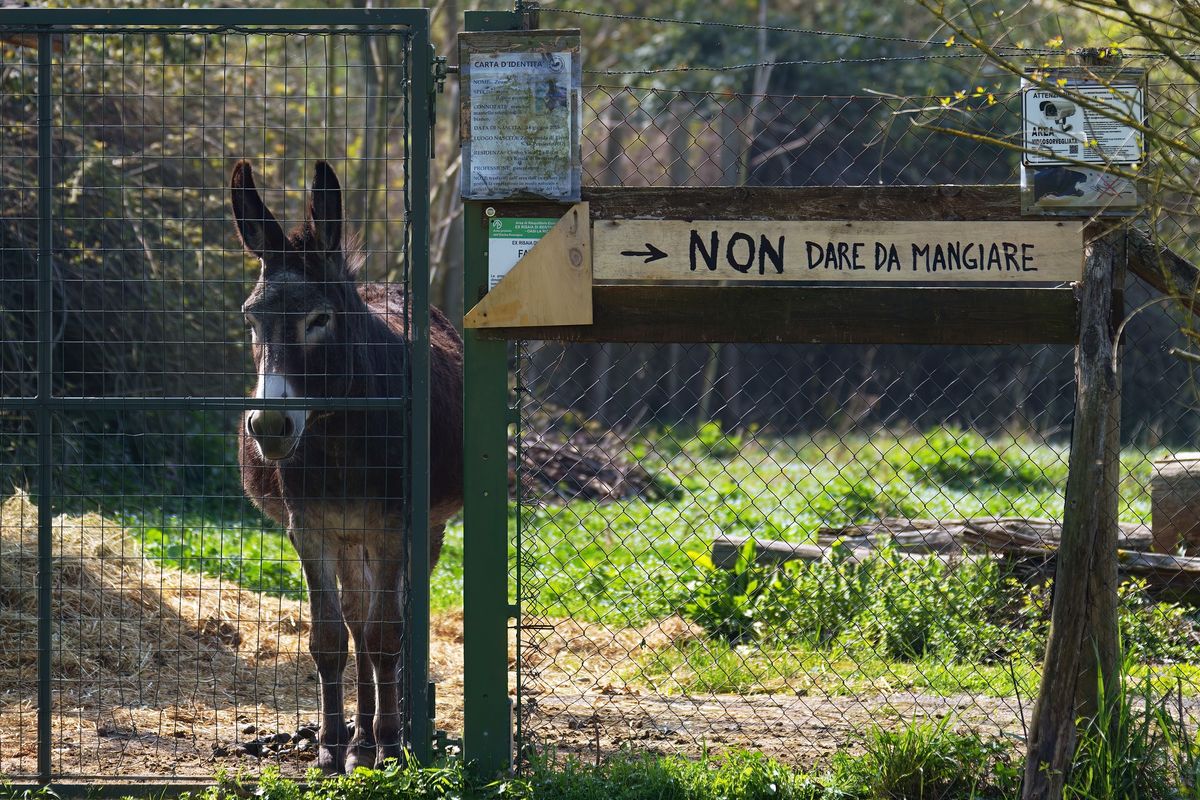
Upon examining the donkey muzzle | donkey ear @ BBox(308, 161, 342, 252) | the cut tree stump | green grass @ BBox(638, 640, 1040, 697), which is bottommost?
green grass @ BBox(638, 640, 1040, 697)

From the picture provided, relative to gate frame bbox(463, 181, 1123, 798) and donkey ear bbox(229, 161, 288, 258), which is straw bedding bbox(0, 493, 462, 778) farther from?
donkey ear bbox(229, 161, 288, 258)

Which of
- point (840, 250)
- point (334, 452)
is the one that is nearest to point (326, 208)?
point (334, 452)

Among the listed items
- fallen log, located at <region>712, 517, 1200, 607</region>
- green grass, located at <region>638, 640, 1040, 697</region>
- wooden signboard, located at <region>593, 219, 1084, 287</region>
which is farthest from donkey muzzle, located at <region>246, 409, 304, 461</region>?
fallen log, located at <region>712, 517, 1200, 607</region>

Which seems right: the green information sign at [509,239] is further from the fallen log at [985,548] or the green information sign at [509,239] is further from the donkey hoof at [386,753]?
the fallen log at [985,548]

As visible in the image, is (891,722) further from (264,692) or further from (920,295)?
(264,692)

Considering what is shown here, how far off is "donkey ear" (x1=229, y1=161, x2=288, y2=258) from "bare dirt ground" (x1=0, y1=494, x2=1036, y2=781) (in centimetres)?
132

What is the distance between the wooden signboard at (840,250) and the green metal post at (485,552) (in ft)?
1.89

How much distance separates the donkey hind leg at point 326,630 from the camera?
484 centimetres

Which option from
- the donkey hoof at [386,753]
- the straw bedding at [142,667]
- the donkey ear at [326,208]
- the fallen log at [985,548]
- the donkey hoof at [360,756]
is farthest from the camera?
the fallen log at [985,548]

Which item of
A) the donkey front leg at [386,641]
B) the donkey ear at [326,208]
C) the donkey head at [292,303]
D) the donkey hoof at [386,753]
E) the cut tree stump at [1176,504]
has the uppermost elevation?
the donkey ear at [326,208]

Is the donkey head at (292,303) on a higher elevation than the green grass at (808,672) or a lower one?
higher

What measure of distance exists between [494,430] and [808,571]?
10.7 ft

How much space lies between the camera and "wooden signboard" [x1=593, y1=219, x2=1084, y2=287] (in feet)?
13.5

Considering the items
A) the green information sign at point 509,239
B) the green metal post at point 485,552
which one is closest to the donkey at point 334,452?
the green metal post at point 485,552
